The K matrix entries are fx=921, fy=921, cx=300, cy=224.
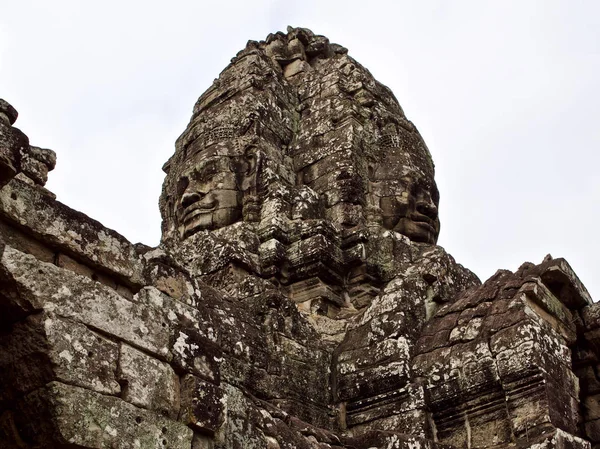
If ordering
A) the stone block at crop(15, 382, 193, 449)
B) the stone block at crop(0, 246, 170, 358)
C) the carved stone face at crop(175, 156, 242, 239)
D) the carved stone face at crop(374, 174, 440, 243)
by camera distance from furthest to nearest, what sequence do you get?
the carved stone face at crop(374, 174, 440, 243) → the carved stone face at crop(175, 156, 242, 239) → the stone block at crop(0, 246, 170, 358) → the stone block at crop(15, 382, 193, 449)

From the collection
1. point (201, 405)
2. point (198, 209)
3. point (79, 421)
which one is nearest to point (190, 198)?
point (198, 209)

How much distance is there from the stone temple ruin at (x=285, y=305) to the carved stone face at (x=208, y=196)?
2cm

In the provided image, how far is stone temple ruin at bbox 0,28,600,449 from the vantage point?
14.8 ft

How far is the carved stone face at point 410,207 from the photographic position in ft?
36.4

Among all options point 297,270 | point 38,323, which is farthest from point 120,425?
point 297,270

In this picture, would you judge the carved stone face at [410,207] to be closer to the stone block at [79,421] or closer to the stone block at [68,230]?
the stone block at [68,230]

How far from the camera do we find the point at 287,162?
39.0 feet

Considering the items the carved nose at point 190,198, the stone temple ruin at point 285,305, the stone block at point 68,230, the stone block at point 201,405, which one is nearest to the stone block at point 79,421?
the stone temple ruin at point 285,305

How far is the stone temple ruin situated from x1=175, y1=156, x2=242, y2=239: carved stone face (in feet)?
0.08

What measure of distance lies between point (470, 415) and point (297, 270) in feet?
9.35

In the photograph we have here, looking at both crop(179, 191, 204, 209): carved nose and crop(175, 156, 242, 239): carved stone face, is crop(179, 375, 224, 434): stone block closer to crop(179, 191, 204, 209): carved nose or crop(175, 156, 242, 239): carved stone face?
crop(175, 156, 242, 239): carved stone face

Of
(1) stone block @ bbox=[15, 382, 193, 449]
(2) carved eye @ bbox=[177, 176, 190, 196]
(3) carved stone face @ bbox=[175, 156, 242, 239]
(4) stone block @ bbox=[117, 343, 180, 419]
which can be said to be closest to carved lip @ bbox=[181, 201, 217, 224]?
(3) carved stone face @ bbox=[175, 156, 242, 239]

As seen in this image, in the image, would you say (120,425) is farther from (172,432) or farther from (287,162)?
(287,162)

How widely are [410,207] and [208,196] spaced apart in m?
2.46
